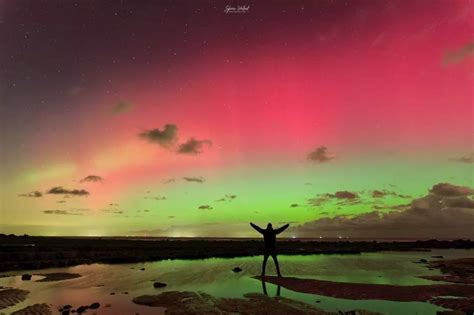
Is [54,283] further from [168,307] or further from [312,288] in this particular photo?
[312,288]

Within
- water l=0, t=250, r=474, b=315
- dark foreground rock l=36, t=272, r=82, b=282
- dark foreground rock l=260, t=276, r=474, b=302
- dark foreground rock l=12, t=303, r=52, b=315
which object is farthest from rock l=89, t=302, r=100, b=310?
dark foreground rock l=36, t=272, r=82, b=282

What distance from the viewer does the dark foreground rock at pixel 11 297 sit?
2014cm

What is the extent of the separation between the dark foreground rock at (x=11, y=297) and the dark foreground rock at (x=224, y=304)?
606cm

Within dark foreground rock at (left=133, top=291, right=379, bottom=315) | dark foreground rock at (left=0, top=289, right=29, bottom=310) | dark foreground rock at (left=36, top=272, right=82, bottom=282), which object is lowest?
dark foreground rock at (left=133, top=291, right=379, bottom=315)

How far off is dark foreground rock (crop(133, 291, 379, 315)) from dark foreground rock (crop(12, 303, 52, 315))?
4.22 meters

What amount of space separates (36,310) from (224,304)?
28.4 feet

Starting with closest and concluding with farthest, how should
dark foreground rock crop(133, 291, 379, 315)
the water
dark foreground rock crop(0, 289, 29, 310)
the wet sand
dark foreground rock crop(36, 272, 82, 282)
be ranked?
dark foreground rock crop(133, 291, 379, 315), the water, dark foreground rock crop(0, 289, 29, 310), the wet sand, dark foreground rock crop(36, 272, 82, 282)

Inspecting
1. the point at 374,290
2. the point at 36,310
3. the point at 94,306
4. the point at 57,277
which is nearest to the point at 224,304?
the point at 94,306

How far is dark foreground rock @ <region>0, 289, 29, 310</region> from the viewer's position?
2014 centimetres

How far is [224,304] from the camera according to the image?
65.5 ft

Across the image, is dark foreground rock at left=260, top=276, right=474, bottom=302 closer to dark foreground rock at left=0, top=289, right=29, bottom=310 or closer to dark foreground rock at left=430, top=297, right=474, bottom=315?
dark foreground rock at left=430, top=297, right=474, bottom=315

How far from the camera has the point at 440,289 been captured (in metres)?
25.6

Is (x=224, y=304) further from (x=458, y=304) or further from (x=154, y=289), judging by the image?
(x=458, y=304)

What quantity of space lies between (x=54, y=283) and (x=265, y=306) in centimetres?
1739
